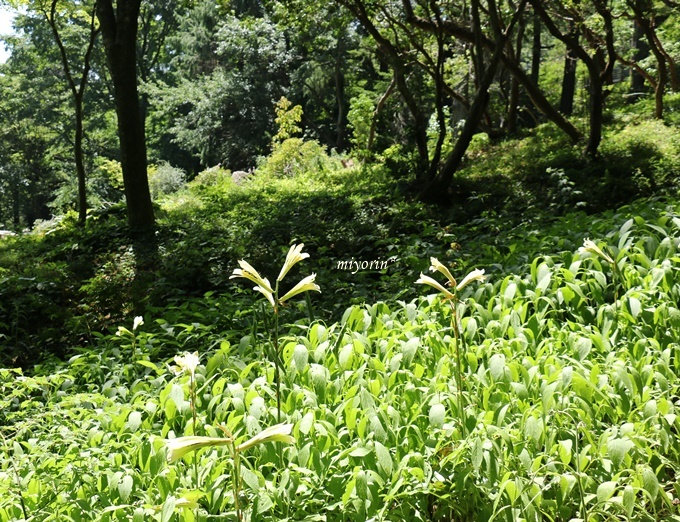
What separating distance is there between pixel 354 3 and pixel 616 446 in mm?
8155

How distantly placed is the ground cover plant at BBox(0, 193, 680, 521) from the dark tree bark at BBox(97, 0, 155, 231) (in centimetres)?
491

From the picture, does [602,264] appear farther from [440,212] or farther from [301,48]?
[301,48]

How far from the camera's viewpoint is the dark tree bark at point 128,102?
811 centimetres

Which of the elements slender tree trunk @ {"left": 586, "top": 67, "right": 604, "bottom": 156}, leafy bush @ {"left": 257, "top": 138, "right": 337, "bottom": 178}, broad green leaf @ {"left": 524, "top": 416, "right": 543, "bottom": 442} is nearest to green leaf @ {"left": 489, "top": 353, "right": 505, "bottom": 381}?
broad green leaf @ {"left": 524, "top": 416, "right": 543, "bottom": 442}

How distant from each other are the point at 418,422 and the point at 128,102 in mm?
6925

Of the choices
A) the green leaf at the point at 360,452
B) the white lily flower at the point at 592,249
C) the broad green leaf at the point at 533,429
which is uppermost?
the white lily flower at the point at 592,249

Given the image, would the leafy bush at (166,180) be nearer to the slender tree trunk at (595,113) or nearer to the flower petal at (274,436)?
the slender tree trunk at (595,113)

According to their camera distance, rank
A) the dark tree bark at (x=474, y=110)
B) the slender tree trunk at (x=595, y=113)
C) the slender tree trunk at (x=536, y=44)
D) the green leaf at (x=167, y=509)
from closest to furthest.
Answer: the green leaf at (x=167, y=509)
the dark tree bark at (x=474, y=110)
the slender tree trunk at (x=595, y=113)
the slender tree trunk at (x=536, y=44)

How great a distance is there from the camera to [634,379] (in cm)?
250

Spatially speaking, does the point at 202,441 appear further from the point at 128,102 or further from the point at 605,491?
the point at 128,102

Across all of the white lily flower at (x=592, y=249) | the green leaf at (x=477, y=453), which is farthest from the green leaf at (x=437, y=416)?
the white lily flower at (x=592, y=249)

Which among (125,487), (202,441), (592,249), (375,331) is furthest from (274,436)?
(375,331)

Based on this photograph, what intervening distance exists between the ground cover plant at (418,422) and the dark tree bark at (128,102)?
16.1 ft

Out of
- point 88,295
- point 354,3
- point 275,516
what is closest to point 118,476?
point 275,516
